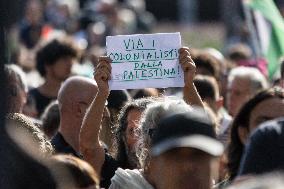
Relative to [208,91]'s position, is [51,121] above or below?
below

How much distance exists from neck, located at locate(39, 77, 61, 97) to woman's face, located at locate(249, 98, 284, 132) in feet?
12.9

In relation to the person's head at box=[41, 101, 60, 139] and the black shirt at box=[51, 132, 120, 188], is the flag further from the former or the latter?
the black shirt at box=[51, 132, 120, 188]

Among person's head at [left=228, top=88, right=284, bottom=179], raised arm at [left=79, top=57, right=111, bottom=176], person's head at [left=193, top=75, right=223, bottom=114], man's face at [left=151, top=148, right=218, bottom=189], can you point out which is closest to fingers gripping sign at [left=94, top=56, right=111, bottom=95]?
raised arm at [left=79, top=57, right=111, bottom=176]

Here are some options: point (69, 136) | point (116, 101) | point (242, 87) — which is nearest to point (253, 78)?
point (242, 87)

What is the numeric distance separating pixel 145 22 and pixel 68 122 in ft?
54.2

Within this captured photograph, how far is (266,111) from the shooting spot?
727 cm

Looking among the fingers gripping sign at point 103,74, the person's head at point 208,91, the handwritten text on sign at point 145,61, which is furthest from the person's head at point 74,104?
the person's head at point 208,91

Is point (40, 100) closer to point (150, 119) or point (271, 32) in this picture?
point (271, 32)

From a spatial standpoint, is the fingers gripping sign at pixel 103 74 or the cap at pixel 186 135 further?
the fingers gripping sign at pixel 103 74

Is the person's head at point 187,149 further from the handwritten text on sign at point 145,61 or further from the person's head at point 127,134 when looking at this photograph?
the person's head at point 127,134

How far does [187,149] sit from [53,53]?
22.8 feet

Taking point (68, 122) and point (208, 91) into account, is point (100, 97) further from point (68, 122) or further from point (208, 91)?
point (208, 91)

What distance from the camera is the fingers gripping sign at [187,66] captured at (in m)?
7.20

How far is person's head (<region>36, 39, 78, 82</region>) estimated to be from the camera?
11312mm
